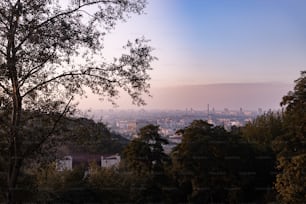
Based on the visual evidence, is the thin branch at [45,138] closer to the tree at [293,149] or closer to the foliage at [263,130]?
the tree at [293,149]

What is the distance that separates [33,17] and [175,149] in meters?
3.00

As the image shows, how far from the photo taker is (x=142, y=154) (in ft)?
16.0

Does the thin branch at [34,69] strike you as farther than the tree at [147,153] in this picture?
No

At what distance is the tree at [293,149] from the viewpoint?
6.50 m

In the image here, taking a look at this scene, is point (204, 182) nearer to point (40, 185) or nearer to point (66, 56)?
point (40, 185)

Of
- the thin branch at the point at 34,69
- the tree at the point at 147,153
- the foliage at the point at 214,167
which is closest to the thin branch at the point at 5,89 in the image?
the thin branch at the point at 34,69

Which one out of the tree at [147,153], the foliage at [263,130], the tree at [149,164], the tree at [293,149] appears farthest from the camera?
the foliage at [263,130]

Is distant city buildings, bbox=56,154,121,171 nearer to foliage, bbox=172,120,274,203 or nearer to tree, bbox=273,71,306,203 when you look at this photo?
foliage, bbox=172,120,274,203

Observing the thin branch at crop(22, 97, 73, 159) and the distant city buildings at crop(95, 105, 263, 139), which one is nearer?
the thin branch at crop(22, 97, 73, 159)

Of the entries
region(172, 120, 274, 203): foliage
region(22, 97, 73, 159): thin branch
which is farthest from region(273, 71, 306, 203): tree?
region(22, 97, 73, 159): thin branch

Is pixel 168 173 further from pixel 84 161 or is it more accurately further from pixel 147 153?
pixel 84 161

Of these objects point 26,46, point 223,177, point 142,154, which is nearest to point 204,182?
point 223,177

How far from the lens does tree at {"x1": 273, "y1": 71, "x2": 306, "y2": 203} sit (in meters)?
6.50

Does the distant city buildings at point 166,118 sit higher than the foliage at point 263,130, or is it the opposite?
the distant city buildings at point 166,118
